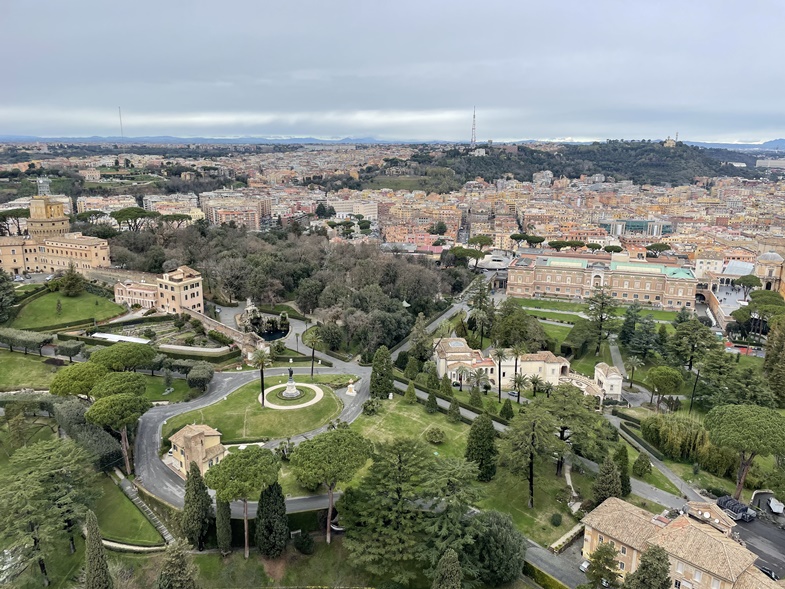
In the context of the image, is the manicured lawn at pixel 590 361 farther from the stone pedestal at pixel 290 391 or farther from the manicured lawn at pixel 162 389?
the manicured lawn at pixel 162 389

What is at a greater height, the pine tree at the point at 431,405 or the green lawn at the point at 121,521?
the pine tree at the point at 431,405

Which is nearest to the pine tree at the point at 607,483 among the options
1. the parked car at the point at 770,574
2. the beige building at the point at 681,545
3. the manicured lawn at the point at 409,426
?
the beige building at the point at 681,545

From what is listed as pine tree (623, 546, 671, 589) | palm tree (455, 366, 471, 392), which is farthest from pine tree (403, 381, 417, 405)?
pine tree (623, 546, 671, 589)

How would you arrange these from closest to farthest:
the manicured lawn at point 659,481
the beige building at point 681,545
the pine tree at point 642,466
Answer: the beige building at point 681,545 < the manicured lawn at point 659,481 < the pine tree at point 642,466

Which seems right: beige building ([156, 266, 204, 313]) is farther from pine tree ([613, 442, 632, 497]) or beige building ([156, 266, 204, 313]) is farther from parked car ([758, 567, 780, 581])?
parked car ([758, 567, 780, 581])

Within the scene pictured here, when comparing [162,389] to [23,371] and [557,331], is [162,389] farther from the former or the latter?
[557,331]

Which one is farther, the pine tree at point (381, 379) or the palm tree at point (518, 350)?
the palm tree at point (518, 350)
